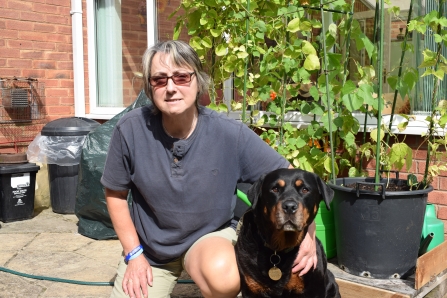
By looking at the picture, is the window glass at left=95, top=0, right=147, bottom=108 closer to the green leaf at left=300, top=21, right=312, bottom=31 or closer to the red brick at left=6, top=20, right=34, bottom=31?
the red brick at left=6, top=20, right=34, bottom=31

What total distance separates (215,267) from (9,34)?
4.78m

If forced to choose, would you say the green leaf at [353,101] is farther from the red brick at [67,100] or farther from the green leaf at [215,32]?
the red brick at [67,100]

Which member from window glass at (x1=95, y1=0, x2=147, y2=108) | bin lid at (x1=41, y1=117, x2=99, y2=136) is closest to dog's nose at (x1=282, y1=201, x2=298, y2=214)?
bin lid at (x1=41, y1=117, x2=99, y2=136)

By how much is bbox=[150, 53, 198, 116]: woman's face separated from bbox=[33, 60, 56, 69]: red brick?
14.1ft

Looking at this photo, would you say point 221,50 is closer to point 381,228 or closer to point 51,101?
point 381,228

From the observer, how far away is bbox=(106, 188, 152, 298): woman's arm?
8.84ft

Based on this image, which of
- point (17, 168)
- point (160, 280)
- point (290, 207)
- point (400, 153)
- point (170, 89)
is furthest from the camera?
point (17, 168)

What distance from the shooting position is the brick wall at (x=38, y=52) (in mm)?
6246

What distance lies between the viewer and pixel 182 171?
8.79 feet

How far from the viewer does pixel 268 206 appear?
2484 mm

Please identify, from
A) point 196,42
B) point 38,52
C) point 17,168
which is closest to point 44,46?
point 38,52

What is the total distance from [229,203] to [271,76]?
1468mm

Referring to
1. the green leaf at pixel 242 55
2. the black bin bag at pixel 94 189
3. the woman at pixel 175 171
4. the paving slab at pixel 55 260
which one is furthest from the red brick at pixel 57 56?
the woman at pixel 175 171

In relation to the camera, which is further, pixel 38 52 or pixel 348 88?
pixel 38 52
